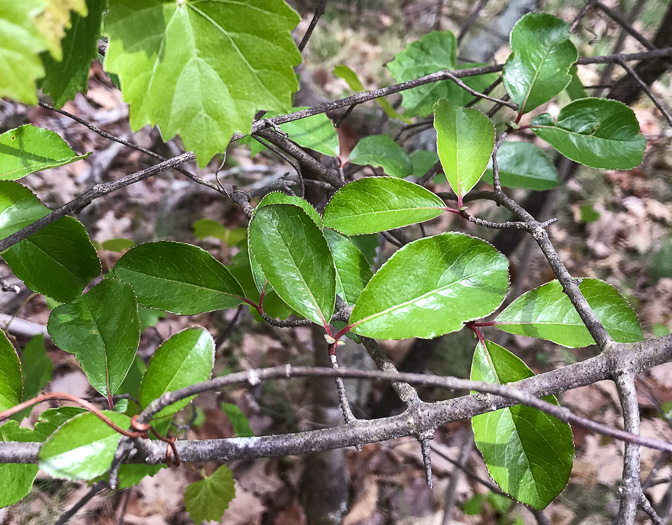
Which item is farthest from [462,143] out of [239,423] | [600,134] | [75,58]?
[239,423]

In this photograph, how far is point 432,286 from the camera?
52 cm

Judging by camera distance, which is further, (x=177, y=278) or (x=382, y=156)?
(x=382, y=156)

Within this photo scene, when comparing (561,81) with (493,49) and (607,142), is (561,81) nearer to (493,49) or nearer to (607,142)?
(607,142)

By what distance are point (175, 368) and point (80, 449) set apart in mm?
128

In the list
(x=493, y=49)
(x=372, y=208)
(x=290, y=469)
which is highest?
(x=493, y=49)

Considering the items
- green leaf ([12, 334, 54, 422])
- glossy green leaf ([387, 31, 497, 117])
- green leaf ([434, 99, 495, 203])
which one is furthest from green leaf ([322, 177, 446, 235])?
green leaf ([12, 334, 54, 422])

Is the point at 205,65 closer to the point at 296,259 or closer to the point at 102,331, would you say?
the point at 296,259

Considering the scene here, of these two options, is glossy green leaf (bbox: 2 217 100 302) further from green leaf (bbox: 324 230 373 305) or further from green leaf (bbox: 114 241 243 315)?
green leaf (bbox: 324 230 373 305)

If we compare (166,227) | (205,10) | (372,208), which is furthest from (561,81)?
(166,227)

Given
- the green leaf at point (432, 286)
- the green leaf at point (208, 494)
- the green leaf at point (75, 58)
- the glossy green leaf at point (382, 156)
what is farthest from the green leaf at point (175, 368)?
the green leaf at point (208, 494)

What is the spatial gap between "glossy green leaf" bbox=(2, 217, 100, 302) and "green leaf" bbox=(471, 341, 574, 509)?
1.87ft

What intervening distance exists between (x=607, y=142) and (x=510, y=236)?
95cm

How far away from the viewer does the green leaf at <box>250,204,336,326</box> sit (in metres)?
0.52

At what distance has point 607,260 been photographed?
2.83m
